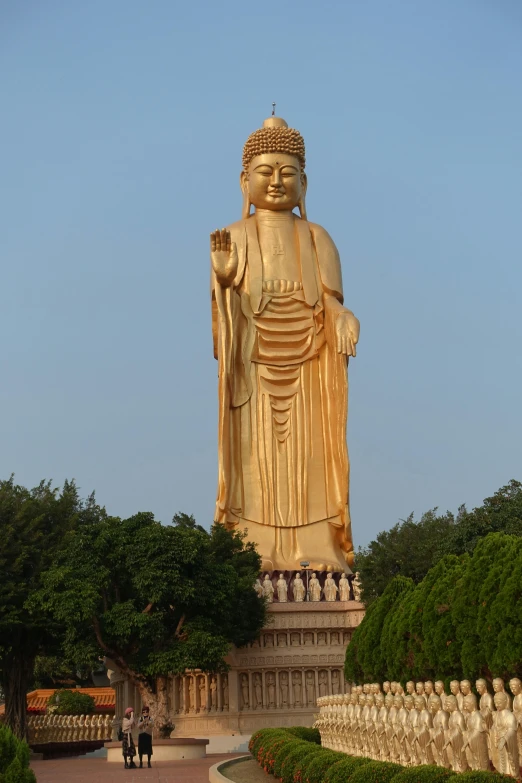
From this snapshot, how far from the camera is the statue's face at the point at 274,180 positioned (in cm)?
3036

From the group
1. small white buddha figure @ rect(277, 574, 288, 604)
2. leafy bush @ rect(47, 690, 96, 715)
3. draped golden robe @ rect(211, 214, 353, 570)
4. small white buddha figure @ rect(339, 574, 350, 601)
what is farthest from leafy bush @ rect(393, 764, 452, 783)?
leafy bush @ rect(47, 690, 96, 715)

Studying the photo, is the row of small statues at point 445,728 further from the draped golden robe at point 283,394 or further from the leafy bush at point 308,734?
the draped golden robe at point 283,394

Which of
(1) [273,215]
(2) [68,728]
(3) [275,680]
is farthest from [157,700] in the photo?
(1) [273,215]

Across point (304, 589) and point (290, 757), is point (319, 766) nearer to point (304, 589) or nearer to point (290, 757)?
point (290, 757)

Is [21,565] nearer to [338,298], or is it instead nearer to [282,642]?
[282,642]

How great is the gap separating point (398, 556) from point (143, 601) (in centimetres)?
751

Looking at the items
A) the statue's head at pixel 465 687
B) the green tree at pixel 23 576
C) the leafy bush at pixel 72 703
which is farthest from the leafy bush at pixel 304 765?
the leafy bush at pixel 72 703

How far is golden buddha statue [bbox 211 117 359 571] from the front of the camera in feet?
95.0

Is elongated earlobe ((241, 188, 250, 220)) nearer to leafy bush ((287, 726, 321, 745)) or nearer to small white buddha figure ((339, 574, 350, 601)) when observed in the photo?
small white buddha figure ((339, 574, 350, 601))

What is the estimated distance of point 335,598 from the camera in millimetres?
26125

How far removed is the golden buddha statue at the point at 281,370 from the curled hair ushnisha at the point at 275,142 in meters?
0.03

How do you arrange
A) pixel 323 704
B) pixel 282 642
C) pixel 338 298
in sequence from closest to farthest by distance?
pixel 323 704 < pixel 282 642 < pixel 338 298

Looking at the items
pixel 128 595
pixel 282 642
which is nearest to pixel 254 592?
pixel 282 642

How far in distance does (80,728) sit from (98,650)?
7702mm
